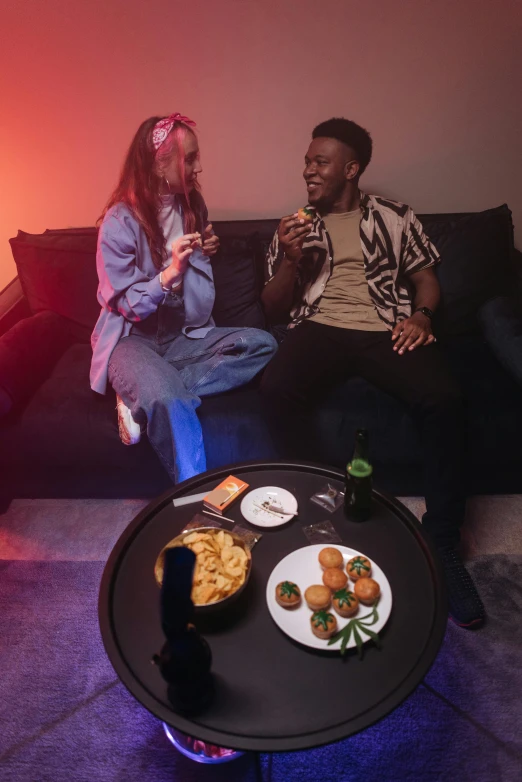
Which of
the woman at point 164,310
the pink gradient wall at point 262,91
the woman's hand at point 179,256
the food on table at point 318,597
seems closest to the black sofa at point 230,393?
the woman at point 164,310

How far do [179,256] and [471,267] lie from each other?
4.10 ft

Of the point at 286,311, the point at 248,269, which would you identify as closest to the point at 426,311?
the point at 286,311

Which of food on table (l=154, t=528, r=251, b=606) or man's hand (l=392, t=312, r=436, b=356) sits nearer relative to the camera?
food on table (l=154, t=528, r=251, b=606)

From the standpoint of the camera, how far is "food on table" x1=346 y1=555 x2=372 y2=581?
103 cm

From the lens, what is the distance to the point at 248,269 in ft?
6.94

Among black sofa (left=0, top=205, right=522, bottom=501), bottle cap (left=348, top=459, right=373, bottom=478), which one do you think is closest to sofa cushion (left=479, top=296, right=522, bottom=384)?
black sofa (left=0, top=205, right=522, bottom=501)

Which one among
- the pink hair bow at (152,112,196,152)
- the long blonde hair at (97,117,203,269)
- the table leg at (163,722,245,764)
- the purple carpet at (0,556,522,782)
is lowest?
the purple carpet at (0,556,522,782)

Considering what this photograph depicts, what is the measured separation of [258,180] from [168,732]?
2125 mm

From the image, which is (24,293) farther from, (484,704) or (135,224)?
(484,704)

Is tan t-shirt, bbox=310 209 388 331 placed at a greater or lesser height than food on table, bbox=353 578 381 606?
greater

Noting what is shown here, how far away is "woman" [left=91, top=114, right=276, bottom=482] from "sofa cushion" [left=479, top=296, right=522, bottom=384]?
0.87 m

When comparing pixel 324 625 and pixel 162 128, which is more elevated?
pixel 162 128

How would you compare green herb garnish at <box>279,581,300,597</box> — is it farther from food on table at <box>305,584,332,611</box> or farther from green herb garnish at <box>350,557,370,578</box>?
green herb garnish at <box>350,557,370,578</box>

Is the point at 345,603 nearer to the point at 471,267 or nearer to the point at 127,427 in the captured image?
the point at 127,427
